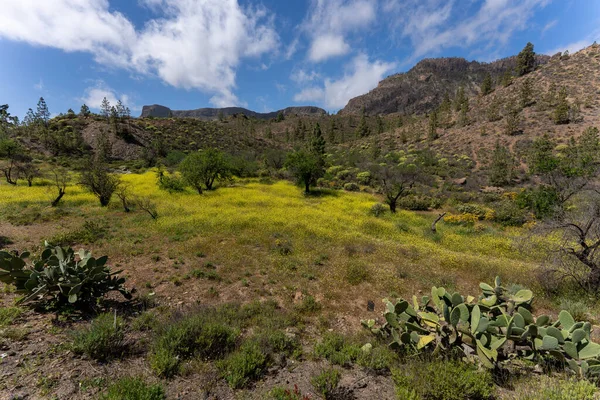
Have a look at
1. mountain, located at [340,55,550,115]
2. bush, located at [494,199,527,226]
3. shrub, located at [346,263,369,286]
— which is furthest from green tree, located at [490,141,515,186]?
mountain, located at [340,55,550,115]

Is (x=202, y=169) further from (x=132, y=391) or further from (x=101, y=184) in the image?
(x=132, y=391)

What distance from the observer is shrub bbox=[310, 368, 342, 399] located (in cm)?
402

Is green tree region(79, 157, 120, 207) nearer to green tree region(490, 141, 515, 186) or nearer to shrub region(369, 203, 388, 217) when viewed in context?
shrub region(369, 203, 388, 217)

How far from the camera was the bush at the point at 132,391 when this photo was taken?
3.44 m

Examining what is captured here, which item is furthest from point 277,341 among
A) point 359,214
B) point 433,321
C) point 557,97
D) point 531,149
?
point 557,97

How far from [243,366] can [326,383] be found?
1.52 m

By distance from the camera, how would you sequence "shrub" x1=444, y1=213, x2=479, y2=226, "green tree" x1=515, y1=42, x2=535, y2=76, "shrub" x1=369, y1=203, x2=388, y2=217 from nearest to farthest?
"shrub" x1=444, y1=213, x2=479, y2=226 → "shrub" x1=369, y1=203, x2=388, y2=217 → "green tree" x1=515, y1=42, x2=535, y2=76

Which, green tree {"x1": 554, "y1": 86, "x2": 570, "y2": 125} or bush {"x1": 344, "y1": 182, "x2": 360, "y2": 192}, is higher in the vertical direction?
green tree {"x1": 554, "y1": 86, "x2": 570, "y2": 125}

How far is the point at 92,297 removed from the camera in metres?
6.43

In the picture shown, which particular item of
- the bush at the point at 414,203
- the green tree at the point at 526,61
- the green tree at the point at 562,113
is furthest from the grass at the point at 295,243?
the green tree at the point at 526,61

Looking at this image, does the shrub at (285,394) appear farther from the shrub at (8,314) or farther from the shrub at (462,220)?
the shrub at (462,220)

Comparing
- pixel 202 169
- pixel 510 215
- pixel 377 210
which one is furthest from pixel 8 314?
pixel 510 215

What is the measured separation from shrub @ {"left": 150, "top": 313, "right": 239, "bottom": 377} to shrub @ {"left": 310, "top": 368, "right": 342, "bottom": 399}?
203 cm

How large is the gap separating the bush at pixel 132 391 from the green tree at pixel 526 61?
8829 centimetres
